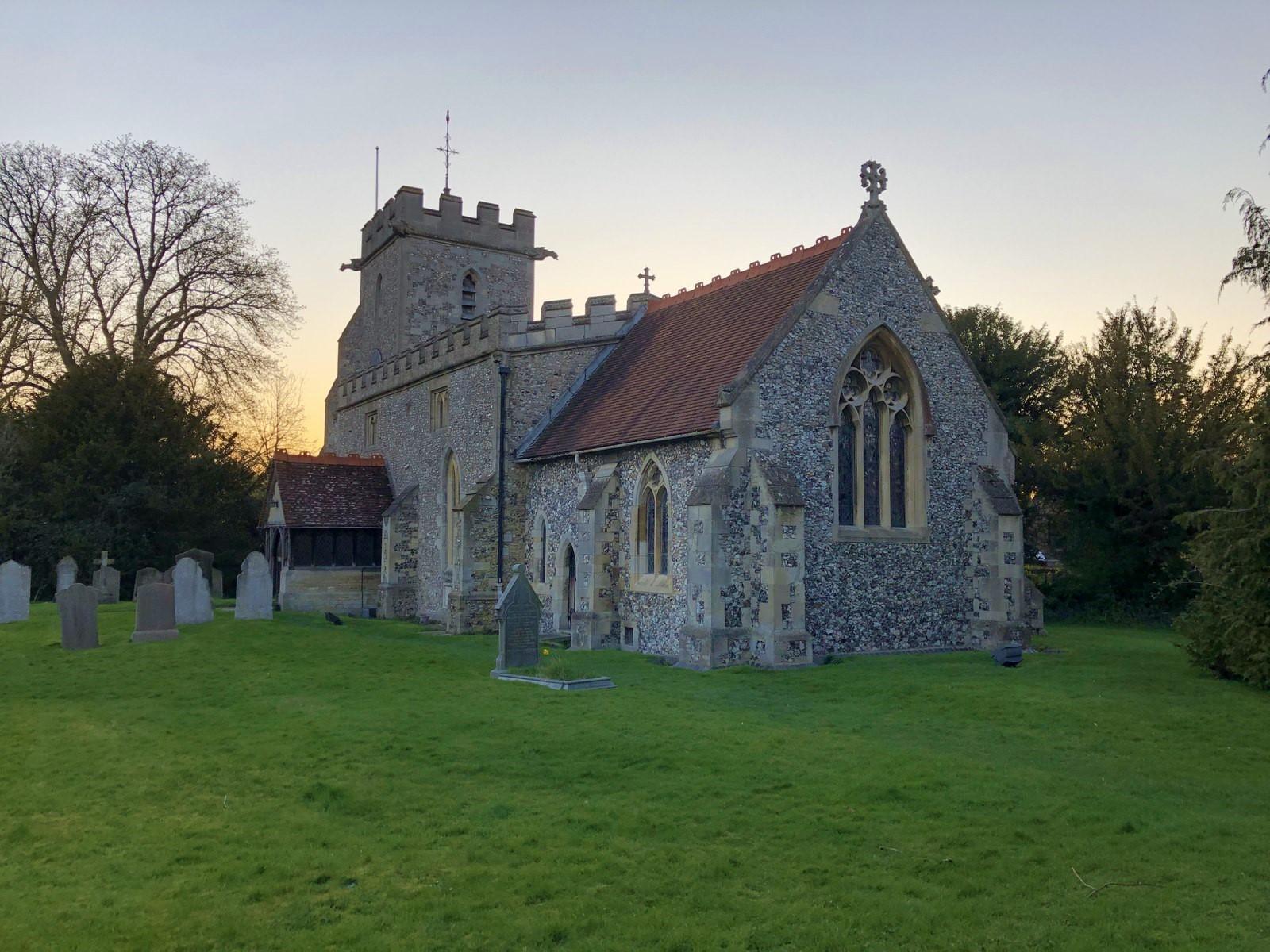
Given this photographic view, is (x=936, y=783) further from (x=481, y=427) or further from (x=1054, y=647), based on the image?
(x=481, y=427)

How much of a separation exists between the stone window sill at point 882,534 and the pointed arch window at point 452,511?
1112 cm

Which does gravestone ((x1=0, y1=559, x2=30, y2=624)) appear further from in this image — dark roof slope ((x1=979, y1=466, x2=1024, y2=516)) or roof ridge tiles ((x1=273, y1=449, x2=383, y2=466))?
dark roof slope ((x1=979, y1=466, x2=1024, y2=516))

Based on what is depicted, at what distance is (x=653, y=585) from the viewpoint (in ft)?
59.4

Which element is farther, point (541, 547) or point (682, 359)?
point (541, 547)

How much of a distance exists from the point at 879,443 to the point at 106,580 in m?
20.5

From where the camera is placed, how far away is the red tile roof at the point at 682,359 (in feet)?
58.8

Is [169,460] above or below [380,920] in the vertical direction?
above

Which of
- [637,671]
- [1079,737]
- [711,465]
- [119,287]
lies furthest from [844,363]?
[119,287]

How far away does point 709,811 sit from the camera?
797cm

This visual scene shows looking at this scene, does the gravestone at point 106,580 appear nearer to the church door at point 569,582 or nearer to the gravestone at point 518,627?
the church door at point 569,582

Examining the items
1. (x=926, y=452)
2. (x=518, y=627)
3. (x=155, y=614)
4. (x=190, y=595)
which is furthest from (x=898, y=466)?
(x=190, y=595)

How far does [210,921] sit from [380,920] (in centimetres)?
101

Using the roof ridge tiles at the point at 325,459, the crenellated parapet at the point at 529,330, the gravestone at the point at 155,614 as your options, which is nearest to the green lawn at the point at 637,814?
the gravestone at the point at 155,614

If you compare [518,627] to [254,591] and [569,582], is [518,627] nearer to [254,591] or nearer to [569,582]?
[569,582]
